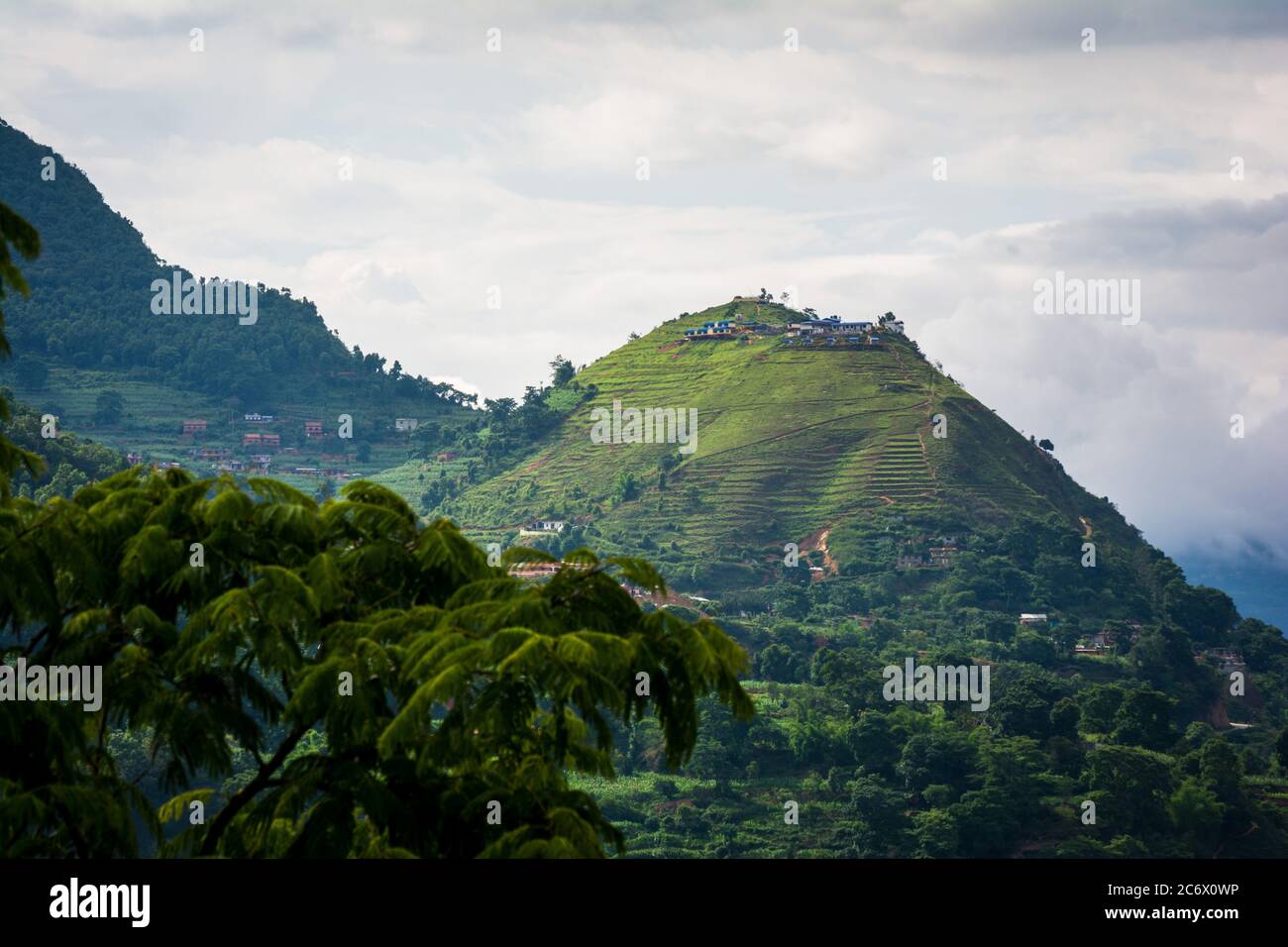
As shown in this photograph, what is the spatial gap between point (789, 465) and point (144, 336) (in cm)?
6998

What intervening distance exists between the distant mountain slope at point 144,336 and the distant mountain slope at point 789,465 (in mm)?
30776

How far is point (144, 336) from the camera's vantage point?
16288 cm

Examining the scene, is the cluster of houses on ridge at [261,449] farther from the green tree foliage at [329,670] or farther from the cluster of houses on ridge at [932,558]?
the green tree foliage at [329,670]

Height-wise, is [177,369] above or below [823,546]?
above

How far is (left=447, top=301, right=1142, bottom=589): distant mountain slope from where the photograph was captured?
12225 cm

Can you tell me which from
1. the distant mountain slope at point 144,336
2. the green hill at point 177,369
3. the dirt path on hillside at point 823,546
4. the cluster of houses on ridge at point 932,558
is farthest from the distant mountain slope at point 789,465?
the distant mountain slope at point 144,336

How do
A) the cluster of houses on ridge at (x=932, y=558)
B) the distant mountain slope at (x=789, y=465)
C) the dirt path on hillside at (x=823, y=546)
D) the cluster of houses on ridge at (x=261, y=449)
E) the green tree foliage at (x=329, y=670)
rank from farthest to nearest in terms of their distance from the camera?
the cluster of houses on ridge at (x=261, y=449) → the distant mountain slope at (x=789, y=465) → the dirt path on hillside at (x=823, y=546) → the cluster of houses on ridge at (x=932, y=558) → the green tree foliage at (x=329, y=670)

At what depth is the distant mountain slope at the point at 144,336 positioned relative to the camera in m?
159

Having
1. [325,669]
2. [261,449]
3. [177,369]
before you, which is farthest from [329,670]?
[177,369]

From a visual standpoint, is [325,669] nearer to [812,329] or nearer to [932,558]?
[932,558]

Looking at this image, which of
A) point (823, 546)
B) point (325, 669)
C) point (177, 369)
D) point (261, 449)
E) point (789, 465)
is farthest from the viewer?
point (177, 369)

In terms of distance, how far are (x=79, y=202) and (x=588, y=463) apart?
3352 inches

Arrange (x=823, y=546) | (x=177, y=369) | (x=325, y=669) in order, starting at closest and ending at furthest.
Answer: (x=325, y=669), (x=823, y=546), (x=177, y=369)
